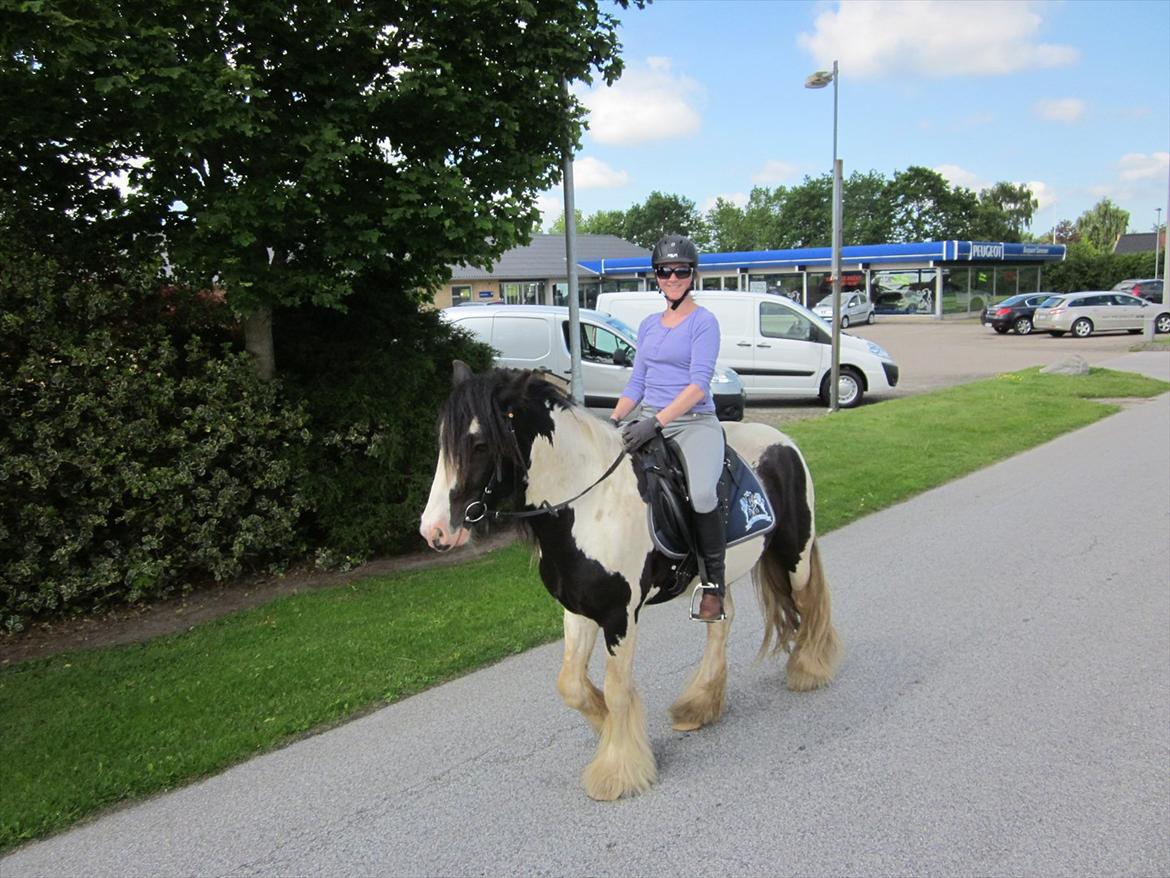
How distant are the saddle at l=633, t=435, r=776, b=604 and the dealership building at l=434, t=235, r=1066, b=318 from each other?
38020 mm

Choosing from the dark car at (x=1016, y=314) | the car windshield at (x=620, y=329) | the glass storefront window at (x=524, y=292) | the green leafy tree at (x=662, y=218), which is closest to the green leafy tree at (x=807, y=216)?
the green leafy tree at (x=662, y=218)

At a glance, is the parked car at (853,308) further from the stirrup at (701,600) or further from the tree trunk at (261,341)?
the stirrup at (701,600)

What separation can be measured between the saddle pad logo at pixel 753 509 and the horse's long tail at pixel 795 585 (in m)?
0.23

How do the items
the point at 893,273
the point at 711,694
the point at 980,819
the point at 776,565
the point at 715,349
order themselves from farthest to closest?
1. the point at 893,273
2. the point at 776,565
3. the point at 711,694
4. the point at 715,349
5. the point at 980,819

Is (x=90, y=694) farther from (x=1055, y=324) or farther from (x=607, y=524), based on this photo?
(x=1055, y=324)

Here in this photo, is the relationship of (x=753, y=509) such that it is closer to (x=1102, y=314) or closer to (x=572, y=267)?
(x=572, y=267)

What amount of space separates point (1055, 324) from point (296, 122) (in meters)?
33.5

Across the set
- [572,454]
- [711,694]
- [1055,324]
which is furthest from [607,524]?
[1055,324]

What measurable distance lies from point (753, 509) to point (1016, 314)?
3497 cm

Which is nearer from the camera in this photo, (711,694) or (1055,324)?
(711,694)

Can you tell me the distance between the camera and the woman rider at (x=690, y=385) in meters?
3.52

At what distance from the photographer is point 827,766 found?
3564 millimetres

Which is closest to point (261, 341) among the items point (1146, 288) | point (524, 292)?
point (524, 292)

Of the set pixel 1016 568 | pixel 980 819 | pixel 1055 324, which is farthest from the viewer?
pixel 1055 324
